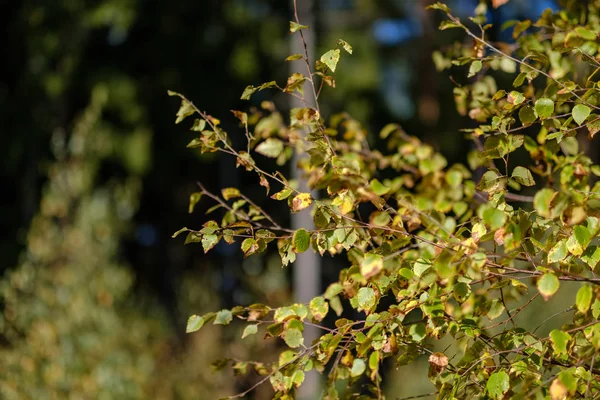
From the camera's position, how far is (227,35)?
10109 mm

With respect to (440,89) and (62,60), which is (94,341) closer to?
(62,60)

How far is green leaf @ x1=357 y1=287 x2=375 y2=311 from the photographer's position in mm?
1390

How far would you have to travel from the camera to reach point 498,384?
1.28m

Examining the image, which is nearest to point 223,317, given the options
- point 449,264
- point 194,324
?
point 194,324

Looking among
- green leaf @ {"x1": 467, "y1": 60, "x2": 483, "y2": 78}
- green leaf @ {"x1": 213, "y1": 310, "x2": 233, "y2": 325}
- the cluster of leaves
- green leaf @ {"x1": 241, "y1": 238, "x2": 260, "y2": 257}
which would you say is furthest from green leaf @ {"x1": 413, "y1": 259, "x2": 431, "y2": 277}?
green leaf @ {"x1": 467, "y1": 60, "x2": 483, "y2": 78}

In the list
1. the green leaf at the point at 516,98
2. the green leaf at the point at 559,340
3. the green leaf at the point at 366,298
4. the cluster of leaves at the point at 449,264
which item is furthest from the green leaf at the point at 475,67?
the green leaf at the point at 559,340

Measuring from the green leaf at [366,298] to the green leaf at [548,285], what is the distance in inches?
15.3

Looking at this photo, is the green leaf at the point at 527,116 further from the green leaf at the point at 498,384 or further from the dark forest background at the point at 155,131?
the dark forest background at the point at 155,131

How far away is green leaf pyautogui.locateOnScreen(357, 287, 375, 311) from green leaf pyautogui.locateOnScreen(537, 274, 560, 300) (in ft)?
1.27

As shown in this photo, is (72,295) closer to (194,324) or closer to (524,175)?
(194,324)

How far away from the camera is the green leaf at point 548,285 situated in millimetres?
1103

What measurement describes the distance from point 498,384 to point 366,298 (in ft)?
1.06

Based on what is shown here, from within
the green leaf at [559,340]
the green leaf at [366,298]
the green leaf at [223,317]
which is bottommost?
the green leaf at [223,317]

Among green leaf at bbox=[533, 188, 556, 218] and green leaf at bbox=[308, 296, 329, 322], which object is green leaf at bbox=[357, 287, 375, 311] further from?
green leaf at bbox=[533, 188, 556, 218]
